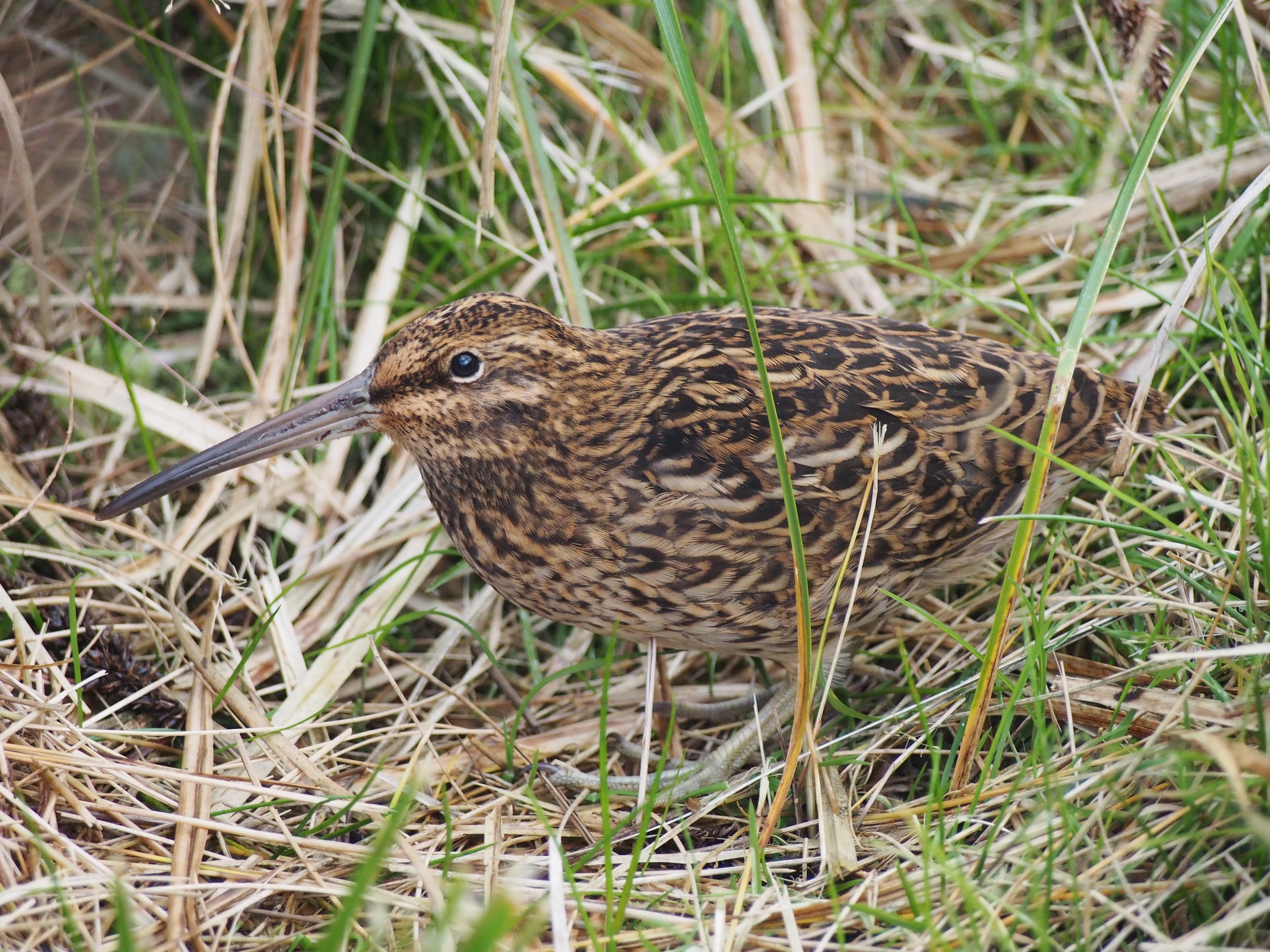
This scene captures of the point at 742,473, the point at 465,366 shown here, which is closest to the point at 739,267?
the point at 742,473

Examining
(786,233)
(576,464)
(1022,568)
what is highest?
(786,233)

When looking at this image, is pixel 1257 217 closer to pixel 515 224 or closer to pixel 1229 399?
pixel 1229 399

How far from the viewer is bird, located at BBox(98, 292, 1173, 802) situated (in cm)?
309

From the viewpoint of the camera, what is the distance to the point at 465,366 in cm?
310

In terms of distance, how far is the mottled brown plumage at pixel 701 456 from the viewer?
3086 mm

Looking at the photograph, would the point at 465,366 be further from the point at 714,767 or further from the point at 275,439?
the point at 714,767

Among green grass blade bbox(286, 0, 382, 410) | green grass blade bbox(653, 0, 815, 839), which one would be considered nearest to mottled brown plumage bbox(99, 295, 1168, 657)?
green grass blade bbox(653, 0, 815, 839)

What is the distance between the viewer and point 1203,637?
114 inches

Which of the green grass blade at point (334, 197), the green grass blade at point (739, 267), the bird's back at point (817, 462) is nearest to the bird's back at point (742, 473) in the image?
the bird's back at point (817, 462)

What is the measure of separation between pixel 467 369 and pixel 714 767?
1275mm

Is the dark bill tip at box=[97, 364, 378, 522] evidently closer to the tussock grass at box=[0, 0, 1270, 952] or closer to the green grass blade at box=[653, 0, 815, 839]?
the tussock grass at box=[0, 0, 1270, 952]

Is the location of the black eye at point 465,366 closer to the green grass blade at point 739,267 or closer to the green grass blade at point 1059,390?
the green grass blade at point 739,267

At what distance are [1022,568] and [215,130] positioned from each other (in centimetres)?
277

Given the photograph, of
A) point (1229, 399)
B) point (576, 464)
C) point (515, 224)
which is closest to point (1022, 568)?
point (1229, 399)
